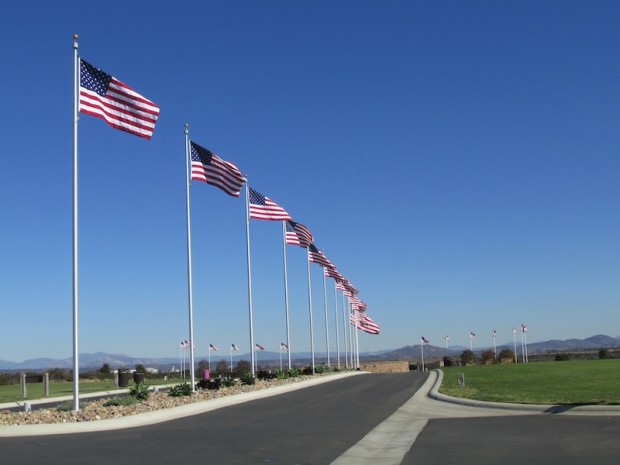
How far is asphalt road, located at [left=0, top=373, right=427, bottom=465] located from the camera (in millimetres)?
12344

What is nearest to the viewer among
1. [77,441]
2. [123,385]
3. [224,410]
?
[77,441]

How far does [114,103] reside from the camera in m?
21.3

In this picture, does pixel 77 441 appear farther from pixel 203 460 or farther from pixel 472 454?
pixel 472 454

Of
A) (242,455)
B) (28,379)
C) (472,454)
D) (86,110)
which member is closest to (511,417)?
(472,454)

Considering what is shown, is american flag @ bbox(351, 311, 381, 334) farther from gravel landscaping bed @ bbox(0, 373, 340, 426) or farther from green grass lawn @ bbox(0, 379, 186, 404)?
gravel landscaping bed @ bbox(0, 373, 340, 426)

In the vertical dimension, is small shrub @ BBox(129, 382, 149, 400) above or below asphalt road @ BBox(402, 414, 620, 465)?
above

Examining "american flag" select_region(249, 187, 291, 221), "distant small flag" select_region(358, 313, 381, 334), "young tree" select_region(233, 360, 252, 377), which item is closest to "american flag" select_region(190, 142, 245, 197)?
"american flag" select_region(249, 187, 291, 221)

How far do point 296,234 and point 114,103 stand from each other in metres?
24.2

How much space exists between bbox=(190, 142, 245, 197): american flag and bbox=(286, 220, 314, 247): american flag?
12886mm

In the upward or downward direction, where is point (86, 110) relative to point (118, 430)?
upward

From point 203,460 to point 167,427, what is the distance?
18.2 ft

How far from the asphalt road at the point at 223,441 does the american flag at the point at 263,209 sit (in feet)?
52.1

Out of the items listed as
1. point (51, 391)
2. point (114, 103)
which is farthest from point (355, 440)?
point (51, 391)

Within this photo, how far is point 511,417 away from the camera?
17516mm
